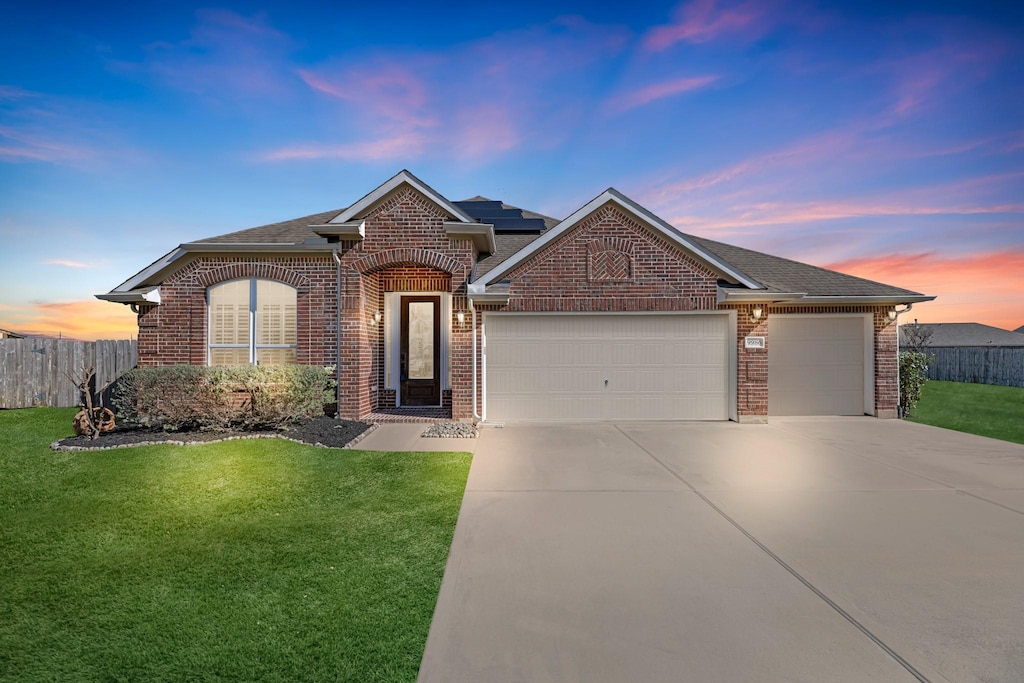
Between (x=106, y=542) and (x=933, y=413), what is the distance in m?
17.1

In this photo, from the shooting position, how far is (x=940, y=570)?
144 inches

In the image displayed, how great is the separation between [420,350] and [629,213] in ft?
20.4

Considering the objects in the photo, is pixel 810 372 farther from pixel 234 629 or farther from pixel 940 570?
pixel 234 629

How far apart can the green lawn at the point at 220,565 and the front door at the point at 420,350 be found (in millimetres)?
5380

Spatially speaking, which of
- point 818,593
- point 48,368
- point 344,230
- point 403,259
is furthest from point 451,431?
point 48,368

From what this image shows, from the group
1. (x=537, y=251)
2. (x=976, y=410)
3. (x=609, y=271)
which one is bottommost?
(x=976, y=410)

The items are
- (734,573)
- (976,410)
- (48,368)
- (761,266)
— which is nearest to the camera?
(734,573)

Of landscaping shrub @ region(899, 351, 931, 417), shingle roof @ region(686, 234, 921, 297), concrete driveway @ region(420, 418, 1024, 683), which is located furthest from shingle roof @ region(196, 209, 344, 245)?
landscaping shrub @ region(899, 351, 931, 417)

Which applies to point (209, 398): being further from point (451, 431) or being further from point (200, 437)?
point (451, 431)

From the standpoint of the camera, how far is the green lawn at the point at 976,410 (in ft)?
33.4

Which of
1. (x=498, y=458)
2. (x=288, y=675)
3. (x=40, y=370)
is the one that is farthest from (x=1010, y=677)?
(x=40, y=370)

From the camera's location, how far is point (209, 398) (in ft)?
26.9

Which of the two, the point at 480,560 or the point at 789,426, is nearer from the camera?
the point at 480,560

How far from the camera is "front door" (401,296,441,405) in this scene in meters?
12.3
